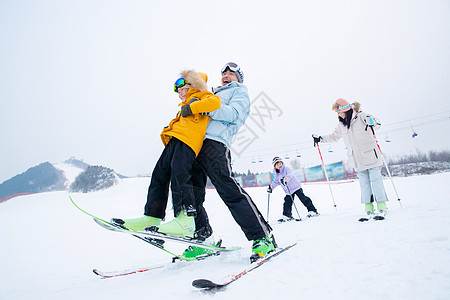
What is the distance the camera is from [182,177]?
1.87m

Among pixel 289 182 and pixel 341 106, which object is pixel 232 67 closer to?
pixel 341 106

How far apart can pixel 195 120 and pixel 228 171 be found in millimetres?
554

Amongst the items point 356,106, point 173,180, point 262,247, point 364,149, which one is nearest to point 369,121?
point 356,106

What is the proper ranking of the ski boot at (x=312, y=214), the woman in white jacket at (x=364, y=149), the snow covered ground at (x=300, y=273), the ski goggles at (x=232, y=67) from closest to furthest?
the snow covered ground at (x=300, y=273) → the ski goggles at (x=232, y=67) → the woman in white jacket at (x=364, y=149) → the ski boot at (x=312, y=214)

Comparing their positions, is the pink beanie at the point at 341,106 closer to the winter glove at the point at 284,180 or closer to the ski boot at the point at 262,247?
the winter glove at the point at 284,180

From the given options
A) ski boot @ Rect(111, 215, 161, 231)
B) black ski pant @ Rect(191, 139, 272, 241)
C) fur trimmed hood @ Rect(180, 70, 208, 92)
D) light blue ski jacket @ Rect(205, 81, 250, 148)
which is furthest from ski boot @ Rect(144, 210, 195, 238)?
fur trimmed hood @ Rect(180, 70, 208, 92)

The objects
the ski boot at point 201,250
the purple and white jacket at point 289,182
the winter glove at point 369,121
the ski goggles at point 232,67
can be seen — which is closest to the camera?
the ski boot at point 201,250

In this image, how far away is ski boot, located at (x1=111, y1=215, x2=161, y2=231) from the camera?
1691mm

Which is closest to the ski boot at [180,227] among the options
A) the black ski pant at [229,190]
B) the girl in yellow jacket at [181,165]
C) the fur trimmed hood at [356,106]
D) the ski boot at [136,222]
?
the girl in yellow jacket at [181,165]

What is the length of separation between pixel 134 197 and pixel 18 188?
44.7 meters

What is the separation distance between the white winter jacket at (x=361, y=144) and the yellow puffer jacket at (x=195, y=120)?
2.85 meters

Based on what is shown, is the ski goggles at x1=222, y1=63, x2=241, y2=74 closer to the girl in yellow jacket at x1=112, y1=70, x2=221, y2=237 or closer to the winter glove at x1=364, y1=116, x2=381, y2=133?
the girl in yellow jacket at x1=112, y1=70, x2=221, y2=237

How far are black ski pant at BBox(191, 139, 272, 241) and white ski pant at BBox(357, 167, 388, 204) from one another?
91.1 inches

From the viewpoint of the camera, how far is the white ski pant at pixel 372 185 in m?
3.33
